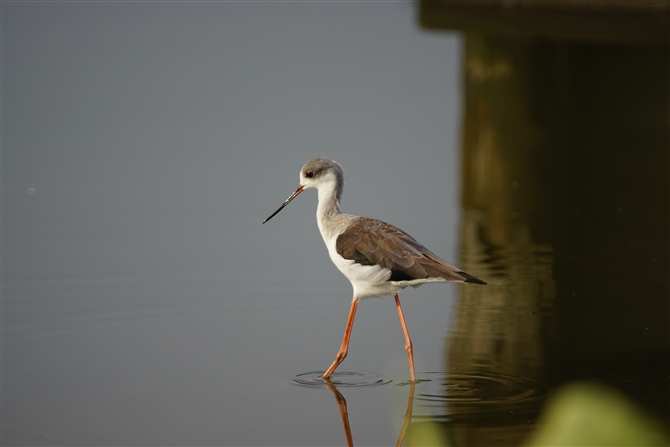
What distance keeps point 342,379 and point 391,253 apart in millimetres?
774

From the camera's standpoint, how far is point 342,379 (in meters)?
5.08

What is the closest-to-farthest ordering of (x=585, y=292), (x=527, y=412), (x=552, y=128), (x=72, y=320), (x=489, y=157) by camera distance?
(x=527, y=412), (x=72, y=320), (x=585, y=292), (x=489, y=157), (x=552, y=128)

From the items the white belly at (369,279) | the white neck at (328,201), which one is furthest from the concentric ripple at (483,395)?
the white neck at (328,201)

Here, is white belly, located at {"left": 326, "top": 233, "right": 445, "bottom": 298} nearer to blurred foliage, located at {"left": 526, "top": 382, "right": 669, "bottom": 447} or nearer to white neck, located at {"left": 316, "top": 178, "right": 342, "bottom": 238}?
white neck, located at {"left": 316, "top": 178, "right": 342, "bottom": 238}

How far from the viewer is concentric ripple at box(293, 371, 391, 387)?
16.4 ft

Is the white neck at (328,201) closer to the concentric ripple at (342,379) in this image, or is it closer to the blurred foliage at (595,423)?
the concentric ripple at (342,379)

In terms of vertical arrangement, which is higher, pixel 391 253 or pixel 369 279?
pixel 391 253

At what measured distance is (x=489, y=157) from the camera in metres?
11.0

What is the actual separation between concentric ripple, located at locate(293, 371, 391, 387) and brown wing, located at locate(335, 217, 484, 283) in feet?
1.95

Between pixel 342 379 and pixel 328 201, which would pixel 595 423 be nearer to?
pixel 342 379

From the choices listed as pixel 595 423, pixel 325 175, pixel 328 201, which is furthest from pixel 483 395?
pixel 595 423

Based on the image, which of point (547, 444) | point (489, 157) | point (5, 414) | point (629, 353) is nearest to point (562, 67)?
point (489, 157)

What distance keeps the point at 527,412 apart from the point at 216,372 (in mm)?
1804

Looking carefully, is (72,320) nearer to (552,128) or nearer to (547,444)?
(547,444)
